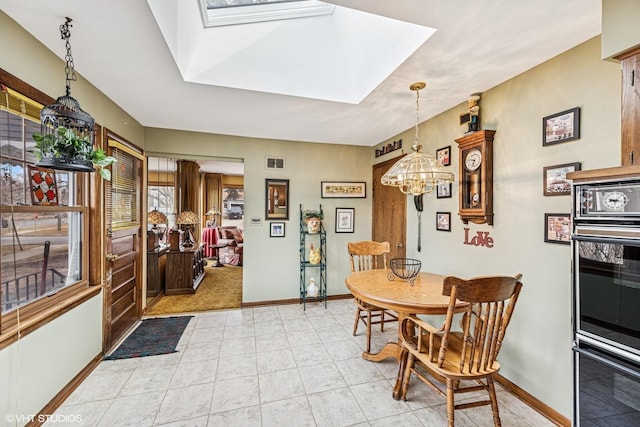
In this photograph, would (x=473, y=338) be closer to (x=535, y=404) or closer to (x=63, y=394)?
(x=535, y=404)

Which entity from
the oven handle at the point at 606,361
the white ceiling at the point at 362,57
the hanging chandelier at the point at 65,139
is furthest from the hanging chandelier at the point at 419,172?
the hanging chandelier at the point at 65,139

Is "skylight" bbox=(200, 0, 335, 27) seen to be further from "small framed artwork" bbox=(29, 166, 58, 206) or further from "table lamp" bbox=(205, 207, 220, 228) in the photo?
"table lamp" bbox=(205, 207, 220, 228)

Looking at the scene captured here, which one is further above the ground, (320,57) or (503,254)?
(320,57)

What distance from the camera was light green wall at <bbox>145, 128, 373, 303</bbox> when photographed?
3.92m

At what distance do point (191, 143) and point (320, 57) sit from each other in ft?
7.56

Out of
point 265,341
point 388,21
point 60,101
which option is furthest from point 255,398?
point 388,21

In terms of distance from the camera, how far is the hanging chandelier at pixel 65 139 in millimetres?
1541

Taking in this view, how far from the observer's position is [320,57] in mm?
2582

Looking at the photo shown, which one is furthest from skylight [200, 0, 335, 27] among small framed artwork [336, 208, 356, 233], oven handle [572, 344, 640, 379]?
oven handle [572, 344, 640, 379]

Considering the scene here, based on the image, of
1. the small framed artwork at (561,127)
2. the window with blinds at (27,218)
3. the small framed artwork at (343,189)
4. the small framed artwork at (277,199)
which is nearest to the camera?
the window with blinds at (27,218)

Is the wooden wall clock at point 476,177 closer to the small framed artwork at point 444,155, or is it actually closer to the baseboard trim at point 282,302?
the small framed artwork at point 444,155

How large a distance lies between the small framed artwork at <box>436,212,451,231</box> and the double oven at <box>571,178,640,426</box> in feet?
4.85

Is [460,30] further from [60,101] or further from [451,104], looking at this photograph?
[60,101]

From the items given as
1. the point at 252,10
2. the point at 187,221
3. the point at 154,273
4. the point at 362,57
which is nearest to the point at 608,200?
the point at 362,57
